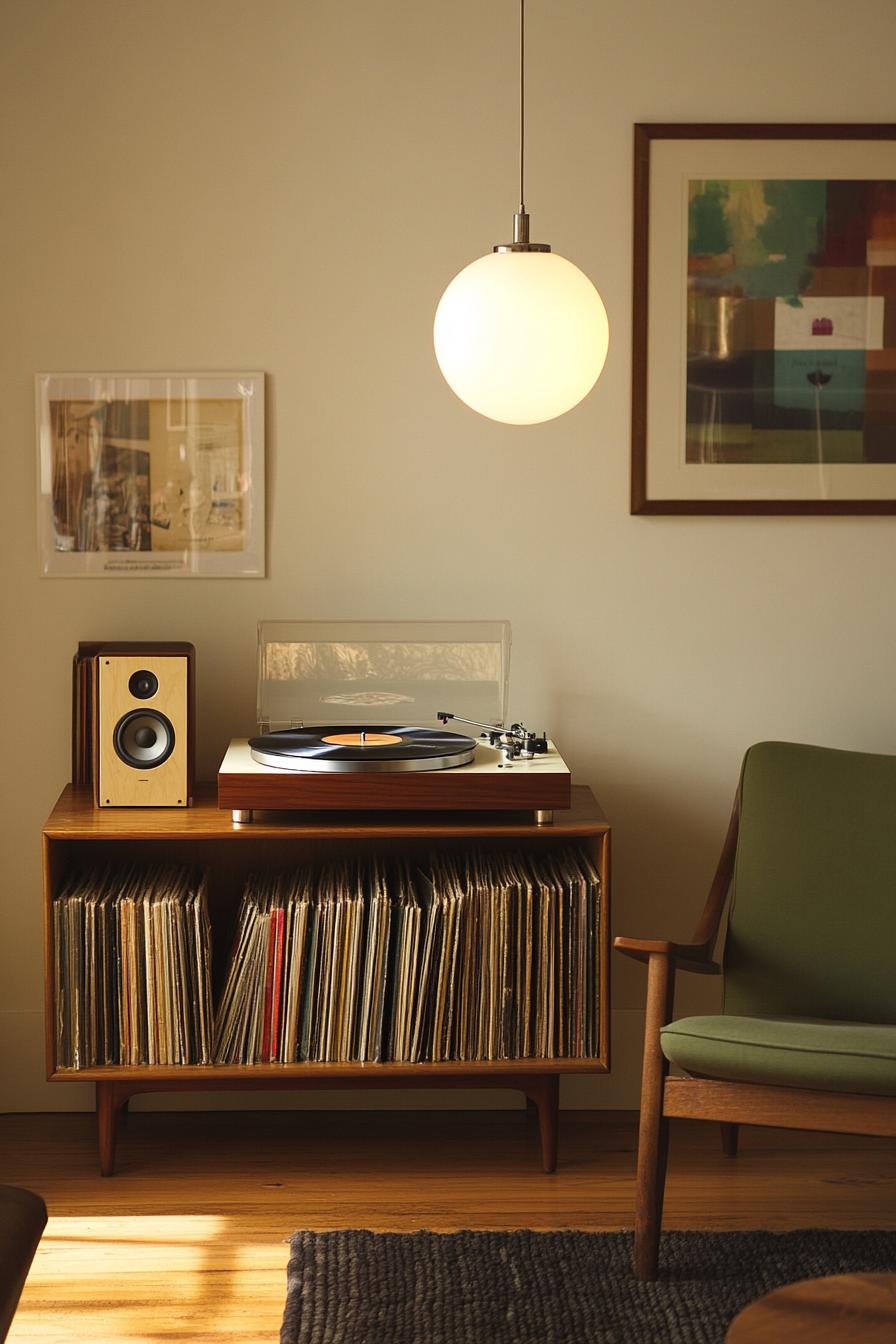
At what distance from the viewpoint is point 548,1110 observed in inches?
101

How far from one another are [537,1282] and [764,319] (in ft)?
6.32

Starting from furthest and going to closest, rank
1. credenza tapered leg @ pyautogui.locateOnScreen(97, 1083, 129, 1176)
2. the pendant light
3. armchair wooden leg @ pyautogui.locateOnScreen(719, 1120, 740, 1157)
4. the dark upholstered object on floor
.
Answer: armchair wooden leg @ pyautogui.locateOnScreen(719, 1120, 740, 1157) < credenza tapered leg @ pyautogui.locateOnScreen(97, 1083, 129, 1176) < the pendant light < the dark upholstered object on floor

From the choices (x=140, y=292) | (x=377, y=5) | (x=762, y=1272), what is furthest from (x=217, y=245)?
(x=762, y=1272)

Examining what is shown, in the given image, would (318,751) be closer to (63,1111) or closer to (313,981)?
(313,981)

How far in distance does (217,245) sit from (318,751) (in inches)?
43.7

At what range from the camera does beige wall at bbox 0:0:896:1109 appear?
274 cm

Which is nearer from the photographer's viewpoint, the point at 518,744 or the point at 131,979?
the point at 131,979

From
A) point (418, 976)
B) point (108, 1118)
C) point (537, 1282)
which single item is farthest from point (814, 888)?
point (108, 1118)

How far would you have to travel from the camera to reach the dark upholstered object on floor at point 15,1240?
146cm

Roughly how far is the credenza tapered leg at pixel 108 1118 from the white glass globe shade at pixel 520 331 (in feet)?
4.79

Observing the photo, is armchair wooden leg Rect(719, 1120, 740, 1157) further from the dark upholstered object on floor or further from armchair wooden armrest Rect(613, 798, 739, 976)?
the dark upholstered object on floor

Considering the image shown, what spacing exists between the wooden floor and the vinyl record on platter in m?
0.81

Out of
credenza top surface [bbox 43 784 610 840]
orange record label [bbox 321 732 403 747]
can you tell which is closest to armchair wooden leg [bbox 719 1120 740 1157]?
credenza top surface [bbox 43 784 610 840]

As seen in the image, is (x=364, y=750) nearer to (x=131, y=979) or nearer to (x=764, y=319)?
(x=131, y=979)
